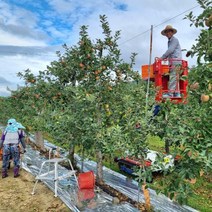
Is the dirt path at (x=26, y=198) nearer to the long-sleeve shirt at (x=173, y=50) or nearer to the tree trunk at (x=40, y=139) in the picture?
the long-sleeve shirt at (x=173, y=50)

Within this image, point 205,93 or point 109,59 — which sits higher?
point 109,59

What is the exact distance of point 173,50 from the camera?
645 centimetres

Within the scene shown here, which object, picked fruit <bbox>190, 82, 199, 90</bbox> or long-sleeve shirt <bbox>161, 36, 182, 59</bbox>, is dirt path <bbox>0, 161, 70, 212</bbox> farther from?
picked fruit <bbox>190, 82, 199, 90</bbox>

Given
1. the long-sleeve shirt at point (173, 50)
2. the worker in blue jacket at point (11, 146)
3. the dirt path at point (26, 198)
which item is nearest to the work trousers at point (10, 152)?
the worker in blue jacket at point (11, 146)

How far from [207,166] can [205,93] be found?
749 millimetres

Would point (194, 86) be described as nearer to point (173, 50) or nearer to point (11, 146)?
point (173, 50)

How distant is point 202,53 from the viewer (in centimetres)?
321

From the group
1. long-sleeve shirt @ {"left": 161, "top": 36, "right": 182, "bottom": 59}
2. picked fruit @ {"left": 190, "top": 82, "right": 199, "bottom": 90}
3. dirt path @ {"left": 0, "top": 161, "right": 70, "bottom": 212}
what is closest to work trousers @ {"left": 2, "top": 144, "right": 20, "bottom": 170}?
dirt path @ {"left": 0, "top": 161, "right": 70, "bottom": 212}

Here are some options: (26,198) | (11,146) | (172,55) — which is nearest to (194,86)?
(172,55)

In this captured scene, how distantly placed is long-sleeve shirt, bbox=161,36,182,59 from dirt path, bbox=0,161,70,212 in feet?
13.4

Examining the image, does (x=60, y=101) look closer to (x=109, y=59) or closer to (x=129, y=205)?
(x=109, y=59)

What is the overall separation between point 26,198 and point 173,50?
4983 millimetres

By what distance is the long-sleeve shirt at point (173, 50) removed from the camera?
6406 millimetres

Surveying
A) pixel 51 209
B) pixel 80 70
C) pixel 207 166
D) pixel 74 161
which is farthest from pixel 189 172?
pixel 74 161
